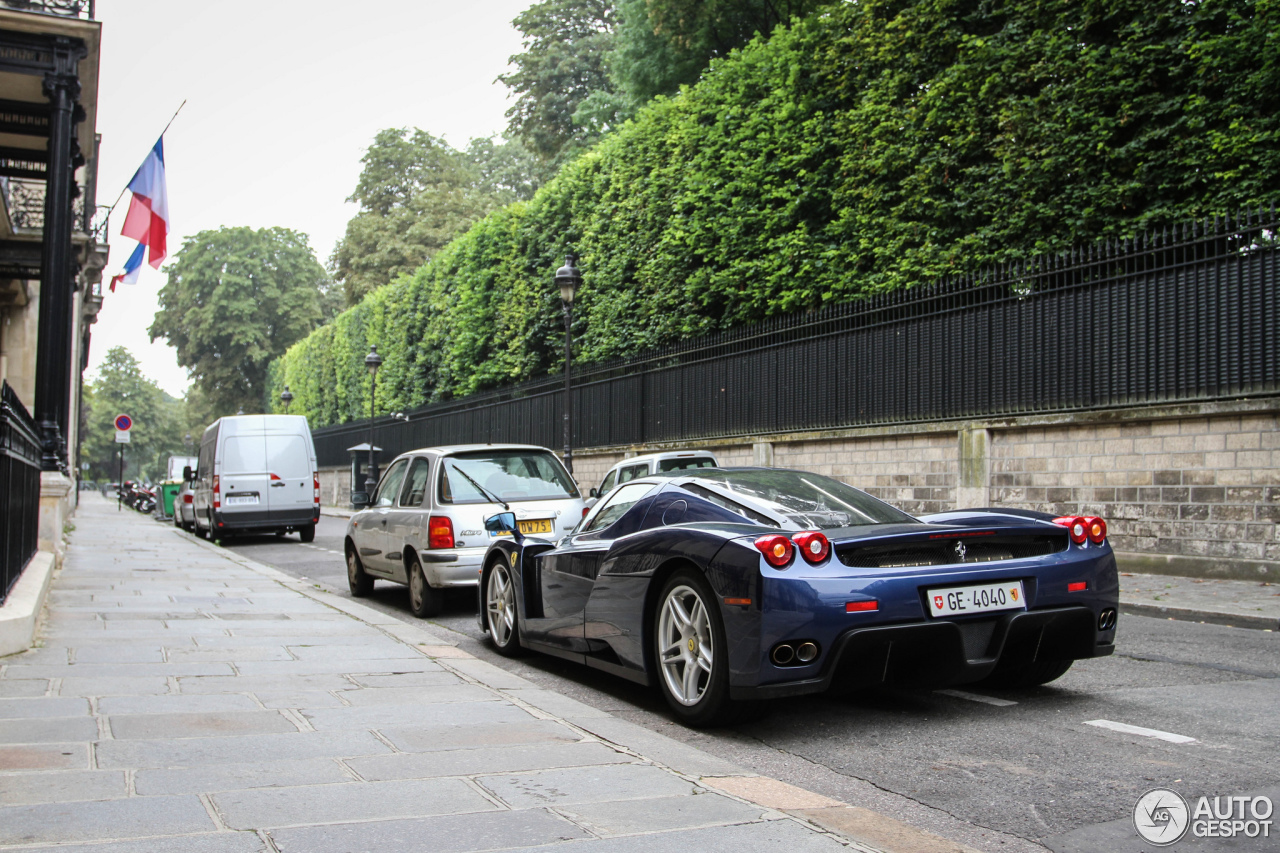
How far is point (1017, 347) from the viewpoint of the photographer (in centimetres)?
1306

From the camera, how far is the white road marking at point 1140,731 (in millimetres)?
4777

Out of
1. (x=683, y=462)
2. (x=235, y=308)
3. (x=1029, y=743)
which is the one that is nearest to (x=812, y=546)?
(x=1029, y=743)

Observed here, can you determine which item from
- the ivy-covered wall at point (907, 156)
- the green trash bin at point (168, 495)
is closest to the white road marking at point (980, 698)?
the ivy-covered wall at point (907, 156)

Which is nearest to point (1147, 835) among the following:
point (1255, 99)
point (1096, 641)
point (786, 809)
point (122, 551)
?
point (786, 809)

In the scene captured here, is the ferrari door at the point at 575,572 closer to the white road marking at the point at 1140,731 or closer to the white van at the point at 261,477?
the white road marking at the point at 1140,731

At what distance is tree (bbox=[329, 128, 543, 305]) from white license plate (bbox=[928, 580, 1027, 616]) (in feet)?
180

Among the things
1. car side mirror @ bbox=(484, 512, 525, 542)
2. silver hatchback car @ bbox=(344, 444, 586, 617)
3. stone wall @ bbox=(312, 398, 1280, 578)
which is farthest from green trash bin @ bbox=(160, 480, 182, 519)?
car side mirror @ bbox=(484, 512, 525, 542)

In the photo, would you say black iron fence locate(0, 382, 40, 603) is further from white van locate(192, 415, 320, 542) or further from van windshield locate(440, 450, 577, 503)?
white van locate(192, 415, 320, 542)

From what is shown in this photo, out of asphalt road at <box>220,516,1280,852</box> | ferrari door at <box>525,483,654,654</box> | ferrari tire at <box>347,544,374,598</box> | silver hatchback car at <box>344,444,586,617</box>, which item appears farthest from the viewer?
ferrari tire at <box>347,544,374,598</box>

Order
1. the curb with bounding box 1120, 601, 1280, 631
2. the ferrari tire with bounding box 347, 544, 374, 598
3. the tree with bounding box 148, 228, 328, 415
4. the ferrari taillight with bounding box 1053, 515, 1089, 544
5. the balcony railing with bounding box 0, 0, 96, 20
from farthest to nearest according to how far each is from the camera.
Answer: the tree with bounding box 148, 228, 328, 415, the balcony railing with bounding box 0, 0, 96, 20, the ferrari tire with bounding box 347, 544, 374, 598, the curb with bounding box 1120, 601, 1280, 631, the ferrari taillight with bounding box 1053, 515, 1089, 544

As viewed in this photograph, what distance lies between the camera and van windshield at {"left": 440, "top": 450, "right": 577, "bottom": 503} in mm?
9906

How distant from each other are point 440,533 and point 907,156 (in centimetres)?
905

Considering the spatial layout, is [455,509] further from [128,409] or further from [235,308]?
[128,409]

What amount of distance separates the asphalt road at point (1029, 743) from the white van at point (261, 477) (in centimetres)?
1496
